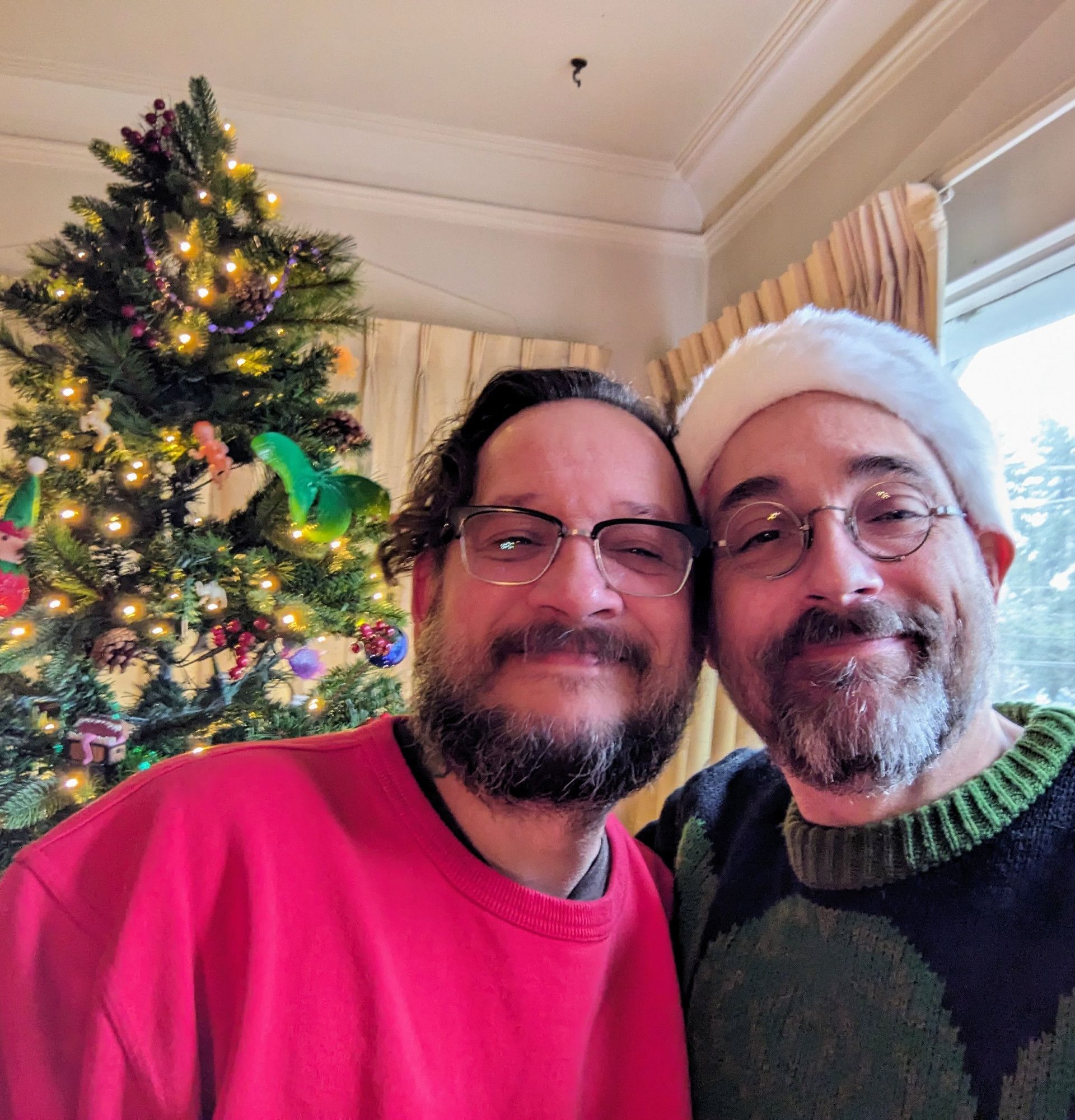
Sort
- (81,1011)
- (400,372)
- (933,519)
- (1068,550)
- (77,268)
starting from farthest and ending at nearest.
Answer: (400,372), (1068,550), (77,268), (933,519), (81,1011)

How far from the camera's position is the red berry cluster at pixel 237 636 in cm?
152

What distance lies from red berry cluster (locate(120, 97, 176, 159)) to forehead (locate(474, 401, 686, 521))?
95 centimetres

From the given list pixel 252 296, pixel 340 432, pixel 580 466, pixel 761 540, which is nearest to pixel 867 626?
pixel 761 540

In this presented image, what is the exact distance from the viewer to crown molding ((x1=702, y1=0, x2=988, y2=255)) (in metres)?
1.82

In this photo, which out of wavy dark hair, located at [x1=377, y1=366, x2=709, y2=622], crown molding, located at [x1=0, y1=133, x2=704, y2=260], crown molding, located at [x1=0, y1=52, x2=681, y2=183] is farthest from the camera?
crown molding, located at [x1=0, y1=133, x2=704, y2=260]

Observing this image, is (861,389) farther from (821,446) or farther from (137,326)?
(137,326)

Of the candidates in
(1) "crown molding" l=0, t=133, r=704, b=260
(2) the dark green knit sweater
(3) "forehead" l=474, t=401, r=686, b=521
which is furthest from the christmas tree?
(1) "crown molding" l=0, t=133, r=704, b=260

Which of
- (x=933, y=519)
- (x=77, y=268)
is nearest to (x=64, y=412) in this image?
(x=77, y=268)

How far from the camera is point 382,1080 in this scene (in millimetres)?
772

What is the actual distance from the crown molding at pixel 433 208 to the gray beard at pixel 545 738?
7.63 ft

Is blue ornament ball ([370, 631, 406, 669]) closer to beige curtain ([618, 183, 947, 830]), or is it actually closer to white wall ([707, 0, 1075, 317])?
beige curtain ([618, 183, 947, 830])

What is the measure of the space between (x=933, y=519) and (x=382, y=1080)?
94 centimetres

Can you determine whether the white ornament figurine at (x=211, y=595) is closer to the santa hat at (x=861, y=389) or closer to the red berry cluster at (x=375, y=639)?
the red berry cluster at (x=375, y=639)

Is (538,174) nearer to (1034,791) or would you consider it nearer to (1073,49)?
(1073,49)
